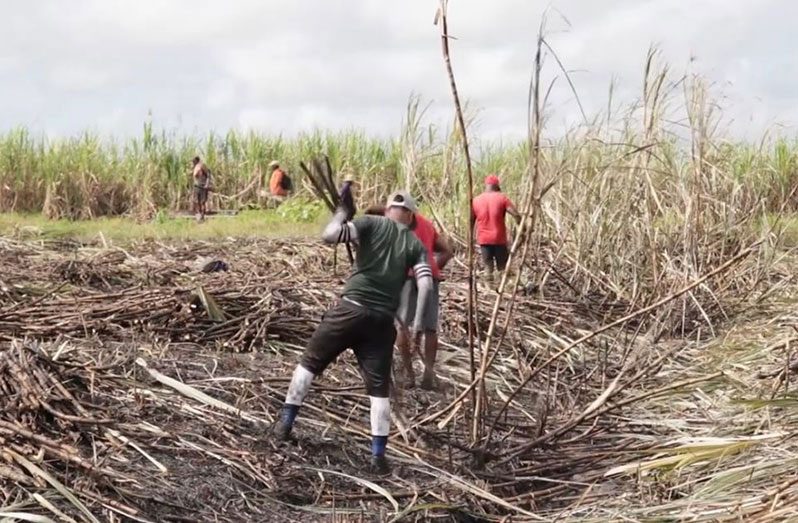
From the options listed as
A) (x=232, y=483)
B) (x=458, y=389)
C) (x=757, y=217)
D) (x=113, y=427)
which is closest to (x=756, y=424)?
(x=458, y=389)

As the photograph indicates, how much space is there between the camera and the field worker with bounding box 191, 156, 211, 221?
2011 cm

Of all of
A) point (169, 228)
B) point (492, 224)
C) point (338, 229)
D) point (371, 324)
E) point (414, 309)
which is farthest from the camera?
point (169, 228)

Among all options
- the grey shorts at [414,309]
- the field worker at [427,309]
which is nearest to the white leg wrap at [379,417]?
the field worker at [427,309]

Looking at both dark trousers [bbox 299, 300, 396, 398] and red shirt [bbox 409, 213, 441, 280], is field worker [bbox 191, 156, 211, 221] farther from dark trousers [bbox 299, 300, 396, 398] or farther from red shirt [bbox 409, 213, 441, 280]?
dark trousers [bbox 299, 300, 396, 398]

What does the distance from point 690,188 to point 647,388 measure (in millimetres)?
3380

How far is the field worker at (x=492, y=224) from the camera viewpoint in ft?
37.0

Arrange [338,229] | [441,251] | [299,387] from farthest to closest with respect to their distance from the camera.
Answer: [441,251] → [299,387] → [338,229]

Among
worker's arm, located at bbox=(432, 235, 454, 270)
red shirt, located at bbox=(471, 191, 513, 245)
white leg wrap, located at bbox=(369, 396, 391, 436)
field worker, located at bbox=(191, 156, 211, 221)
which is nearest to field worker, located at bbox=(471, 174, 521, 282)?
red shirt, located at bbox=(471, 191, 513, 245)

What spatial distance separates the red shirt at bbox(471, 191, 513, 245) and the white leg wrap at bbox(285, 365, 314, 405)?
19.2 ft

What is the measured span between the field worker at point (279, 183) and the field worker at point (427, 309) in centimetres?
1349

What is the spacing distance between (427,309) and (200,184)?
1401 cm

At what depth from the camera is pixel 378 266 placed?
558cm

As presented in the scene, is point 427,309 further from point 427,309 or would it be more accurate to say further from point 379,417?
point 379,417

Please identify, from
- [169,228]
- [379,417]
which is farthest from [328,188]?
[169,228]
